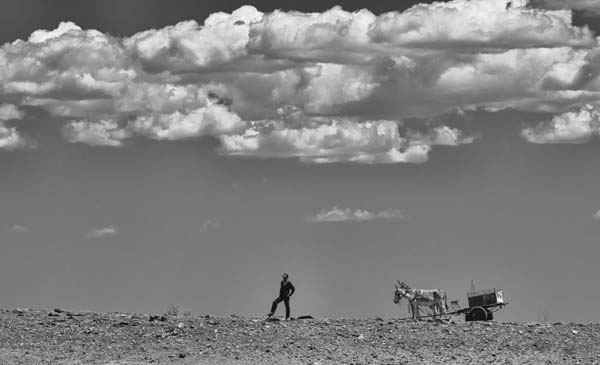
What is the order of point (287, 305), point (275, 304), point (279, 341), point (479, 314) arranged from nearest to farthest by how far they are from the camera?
point (279, 341) → point (287, 305) → point (275, 304) → point (479, 314)

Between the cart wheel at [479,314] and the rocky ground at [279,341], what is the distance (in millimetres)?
2783

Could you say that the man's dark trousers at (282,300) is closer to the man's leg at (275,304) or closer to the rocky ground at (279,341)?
the man's leg at (275,304)

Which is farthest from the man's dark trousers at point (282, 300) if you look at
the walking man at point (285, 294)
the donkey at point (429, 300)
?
the donkey at point (429, 300)

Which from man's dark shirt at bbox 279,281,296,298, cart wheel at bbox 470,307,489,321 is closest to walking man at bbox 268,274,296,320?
man's dark shirt at bbox 279,281,296,298

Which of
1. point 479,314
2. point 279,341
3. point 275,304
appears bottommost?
point 279,341

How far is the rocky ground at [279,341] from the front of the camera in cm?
3969

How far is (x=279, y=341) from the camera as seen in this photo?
40.9m

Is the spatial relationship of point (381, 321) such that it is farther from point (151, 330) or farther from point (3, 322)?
point (3, 322)

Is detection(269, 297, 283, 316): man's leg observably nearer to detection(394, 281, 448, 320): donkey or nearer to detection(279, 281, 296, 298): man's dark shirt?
detection(279, 281, 296, 298): man's dark shirt

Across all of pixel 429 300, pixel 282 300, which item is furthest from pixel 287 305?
pixel 429 300

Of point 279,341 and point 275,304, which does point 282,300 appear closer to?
point 275,304

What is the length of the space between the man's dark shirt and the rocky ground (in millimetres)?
2771

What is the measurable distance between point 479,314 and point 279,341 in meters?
9.07

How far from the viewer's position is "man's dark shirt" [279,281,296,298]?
46594mm
